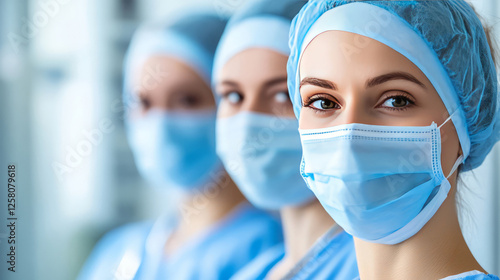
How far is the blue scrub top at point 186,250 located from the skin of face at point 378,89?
0.65m

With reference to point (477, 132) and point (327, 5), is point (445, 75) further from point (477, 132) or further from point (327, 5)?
point (327, 5)

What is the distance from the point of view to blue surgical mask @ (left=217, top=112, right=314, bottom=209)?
1165mm

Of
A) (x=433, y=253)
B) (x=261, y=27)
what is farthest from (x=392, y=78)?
(x=261, y=27)

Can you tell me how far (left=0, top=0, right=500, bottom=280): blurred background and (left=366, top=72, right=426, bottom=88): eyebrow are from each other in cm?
95

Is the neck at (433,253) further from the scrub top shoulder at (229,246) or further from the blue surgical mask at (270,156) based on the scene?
the scrub top shoulder at (229,246)

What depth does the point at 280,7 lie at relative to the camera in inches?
46.6

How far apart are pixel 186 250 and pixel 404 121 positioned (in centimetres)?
96

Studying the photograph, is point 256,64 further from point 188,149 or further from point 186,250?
point 186,250

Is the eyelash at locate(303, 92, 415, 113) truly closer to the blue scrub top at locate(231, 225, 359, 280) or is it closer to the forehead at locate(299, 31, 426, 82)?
the forehead at locate(299, 31, 426, 82)

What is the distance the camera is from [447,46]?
839 mm

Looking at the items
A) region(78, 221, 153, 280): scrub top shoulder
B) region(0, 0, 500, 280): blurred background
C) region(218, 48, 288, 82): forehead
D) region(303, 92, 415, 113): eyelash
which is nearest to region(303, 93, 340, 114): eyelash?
region(303, 92, 415, 113): eyelash

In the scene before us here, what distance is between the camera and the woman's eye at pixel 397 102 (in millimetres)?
850

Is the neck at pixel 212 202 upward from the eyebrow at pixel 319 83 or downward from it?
downward

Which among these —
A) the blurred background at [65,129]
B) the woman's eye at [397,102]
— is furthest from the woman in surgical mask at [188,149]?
the woman's eye at [397,102]
